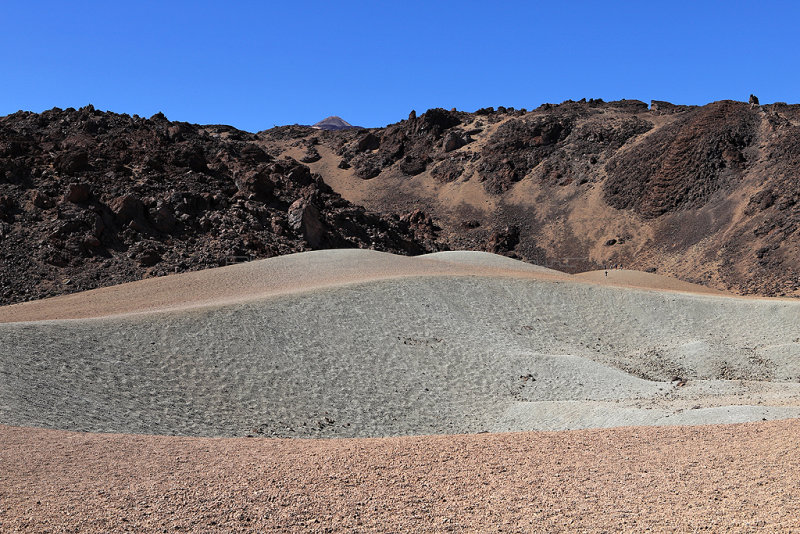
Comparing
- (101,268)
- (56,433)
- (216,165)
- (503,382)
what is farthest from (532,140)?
(56,433)

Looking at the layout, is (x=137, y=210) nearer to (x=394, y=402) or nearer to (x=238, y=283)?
(x=238, y=283)

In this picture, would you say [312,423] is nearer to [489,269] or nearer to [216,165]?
[489,269]

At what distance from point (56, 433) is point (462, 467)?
6.46 m

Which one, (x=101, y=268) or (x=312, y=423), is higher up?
(x=101, y=268)

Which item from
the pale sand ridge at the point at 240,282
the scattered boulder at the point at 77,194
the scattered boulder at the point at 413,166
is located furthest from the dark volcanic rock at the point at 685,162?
the scattered boulder at the point at 77,194

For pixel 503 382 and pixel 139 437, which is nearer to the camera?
pixel 139 437

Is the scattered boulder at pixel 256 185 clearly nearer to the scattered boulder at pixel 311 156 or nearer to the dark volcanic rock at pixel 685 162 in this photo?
the dark volcanic rock at pixel 685 162

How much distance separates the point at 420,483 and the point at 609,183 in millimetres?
54421

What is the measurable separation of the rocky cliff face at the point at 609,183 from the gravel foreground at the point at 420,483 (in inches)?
1271

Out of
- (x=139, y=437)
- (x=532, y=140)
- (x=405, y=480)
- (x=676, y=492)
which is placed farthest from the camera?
(x=532, y=140)

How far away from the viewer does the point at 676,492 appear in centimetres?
688

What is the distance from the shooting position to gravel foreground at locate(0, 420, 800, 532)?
6.23 m

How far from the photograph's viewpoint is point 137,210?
33156 millimetres

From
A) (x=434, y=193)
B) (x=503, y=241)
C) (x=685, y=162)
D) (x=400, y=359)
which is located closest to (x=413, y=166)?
(x=434, y=193)
